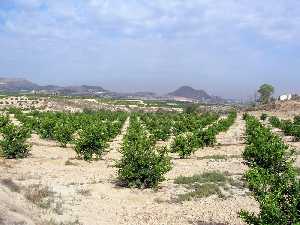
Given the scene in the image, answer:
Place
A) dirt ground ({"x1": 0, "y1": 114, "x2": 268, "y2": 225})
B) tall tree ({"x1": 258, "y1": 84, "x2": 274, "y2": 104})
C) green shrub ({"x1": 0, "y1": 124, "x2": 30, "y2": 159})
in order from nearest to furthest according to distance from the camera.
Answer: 1. dirt ground ({"x1": 0, "y1": 114, "x2": 268, "y2": 225})
2. green shrub ({"x1": 0, "y1": 124, "x2": 30, "y2": 159})
3. tall tree ({"x1": 258, "y1": 84, "x2": 274, "y2": 104})

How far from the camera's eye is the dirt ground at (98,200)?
15617 mm

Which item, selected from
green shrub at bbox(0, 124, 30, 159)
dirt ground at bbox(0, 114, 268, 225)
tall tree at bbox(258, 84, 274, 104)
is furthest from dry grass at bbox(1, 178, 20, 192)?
tall tree at bbox(258, 84, 274, 104)

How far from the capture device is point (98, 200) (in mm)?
18594

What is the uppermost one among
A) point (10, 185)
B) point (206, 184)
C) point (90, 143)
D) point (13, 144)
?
point (90, 143)

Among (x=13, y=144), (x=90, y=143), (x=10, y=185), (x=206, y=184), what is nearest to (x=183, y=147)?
(x=90, y=143)

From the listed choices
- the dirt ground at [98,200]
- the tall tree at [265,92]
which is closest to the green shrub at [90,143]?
the dirt ground at [98,200]

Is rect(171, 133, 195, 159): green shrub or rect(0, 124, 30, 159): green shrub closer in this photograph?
→ rect(0, 124, 30, 159): green shrub

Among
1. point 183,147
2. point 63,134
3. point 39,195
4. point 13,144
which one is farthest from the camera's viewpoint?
point 63,134

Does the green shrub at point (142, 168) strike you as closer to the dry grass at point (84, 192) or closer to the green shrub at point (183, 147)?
the dry grass at point (84, 192)

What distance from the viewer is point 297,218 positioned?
1145 centimetres

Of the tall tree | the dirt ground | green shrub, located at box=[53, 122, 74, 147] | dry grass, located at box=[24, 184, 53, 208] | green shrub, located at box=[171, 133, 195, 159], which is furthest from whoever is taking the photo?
the tall tree

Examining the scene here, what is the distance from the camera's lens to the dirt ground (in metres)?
15.6

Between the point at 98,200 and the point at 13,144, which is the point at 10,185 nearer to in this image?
the point at 98,200

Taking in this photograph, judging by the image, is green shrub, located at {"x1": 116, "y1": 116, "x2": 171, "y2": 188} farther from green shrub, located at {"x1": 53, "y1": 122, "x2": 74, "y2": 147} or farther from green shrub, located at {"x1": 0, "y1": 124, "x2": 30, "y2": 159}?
green shrub, located at {"x1": 53, "y1": 122, "x2": 74, "y2": 147}
